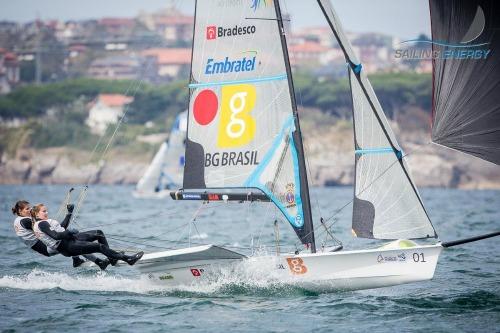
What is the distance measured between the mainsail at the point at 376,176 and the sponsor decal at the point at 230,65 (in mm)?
1579

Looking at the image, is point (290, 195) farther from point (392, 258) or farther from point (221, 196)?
point (392, 258)

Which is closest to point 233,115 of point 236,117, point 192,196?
point 236,117

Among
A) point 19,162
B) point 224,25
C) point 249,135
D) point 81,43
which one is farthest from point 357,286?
point 81,43

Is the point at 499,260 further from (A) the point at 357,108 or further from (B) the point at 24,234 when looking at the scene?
(B) the point at 24,234

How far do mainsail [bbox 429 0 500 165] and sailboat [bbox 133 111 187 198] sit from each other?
3496 centimetres

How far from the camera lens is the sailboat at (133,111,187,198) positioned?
51000 millimetres

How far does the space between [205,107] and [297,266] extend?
3238mm

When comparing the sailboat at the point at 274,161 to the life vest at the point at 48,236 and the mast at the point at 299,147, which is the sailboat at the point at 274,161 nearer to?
the mast at the point at 299,147

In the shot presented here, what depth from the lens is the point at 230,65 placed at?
1595cm

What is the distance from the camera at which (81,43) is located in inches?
6053

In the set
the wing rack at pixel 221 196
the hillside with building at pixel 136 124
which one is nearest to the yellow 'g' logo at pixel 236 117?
the wing rack at pixel 221 196

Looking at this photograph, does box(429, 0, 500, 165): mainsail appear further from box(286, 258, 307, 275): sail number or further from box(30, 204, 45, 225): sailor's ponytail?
box(30, 204, 45, 225): sailor's ponytail

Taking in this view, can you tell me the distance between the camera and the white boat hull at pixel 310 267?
14.3 meters

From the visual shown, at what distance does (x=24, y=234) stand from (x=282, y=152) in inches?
174
